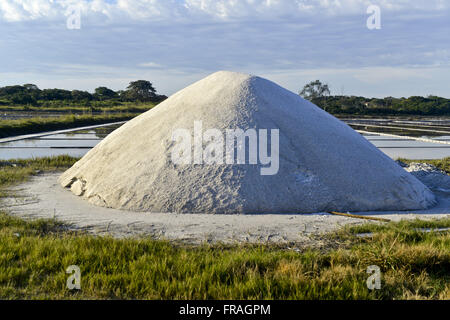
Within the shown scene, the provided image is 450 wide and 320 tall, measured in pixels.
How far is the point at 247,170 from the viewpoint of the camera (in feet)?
17.6

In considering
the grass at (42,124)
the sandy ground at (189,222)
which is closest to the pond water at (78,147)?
the grass at (42,124)

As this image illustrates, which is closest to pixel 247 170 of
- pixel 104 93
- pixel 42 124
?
pixel 42 124

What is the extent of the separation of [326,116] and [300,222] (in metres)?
2.49

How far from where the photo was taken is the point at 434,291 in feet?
9.70

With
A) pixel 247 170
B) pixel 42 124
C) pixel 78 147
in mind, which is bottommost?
pixel 78 147

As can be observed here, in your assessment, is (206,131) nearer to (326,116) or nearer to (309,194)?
(309,194)

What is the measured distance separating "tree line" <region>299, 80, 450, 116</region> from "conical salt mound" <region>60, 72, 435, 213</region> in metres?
31.2

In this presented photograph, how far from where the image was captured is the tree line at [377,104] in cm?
3834

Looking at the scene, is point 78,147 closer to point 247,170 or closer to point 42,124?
point 42,124

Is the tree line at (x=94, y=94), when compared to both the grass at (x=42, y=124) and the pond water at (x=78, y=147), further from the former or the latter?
the pond water at (x=78, y=147)

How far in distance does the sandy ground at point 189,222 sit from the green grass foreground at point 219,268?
0.99ft

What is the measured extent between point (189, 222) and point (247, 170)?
1.05 meters

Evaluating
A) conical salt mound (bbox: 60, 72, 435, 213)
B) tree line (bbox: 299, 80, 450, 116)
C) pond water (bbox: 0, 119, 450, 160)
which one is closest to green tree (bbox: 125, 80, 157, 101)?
tree line (bbox: 299, 80, 450, 116)
